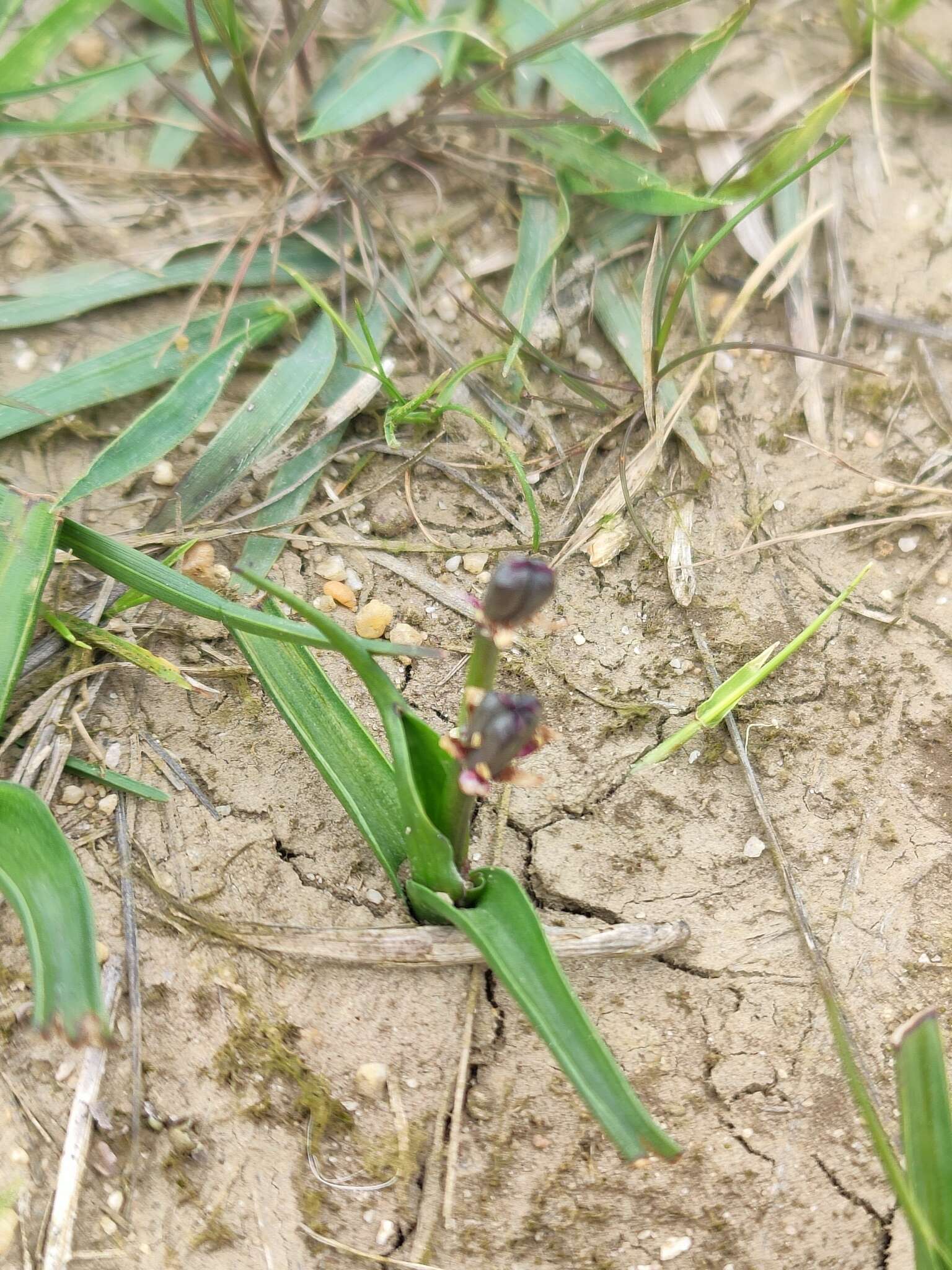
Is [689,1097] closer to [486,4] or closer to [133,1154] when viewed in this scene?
[133,1154]

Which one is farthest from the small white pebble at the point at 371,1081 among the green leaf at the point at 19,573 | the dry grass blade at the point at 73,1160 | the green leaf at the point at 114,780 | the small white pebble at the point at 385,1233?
the green leaf at the point at 19,573

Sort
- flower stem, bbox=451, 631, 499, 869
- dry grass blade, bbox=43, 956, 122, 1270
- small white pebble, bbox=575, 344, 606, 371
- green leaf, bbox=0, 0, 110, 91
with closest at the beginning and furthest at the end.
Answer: flower stem, bbox=451, 631, 499, 869 → dry grass blade, bbox=43, 956, 122, 1270 → green leaf, bbox=0, 0, 110, 91 → small white pebble, bbox=575, 344, 606, 371

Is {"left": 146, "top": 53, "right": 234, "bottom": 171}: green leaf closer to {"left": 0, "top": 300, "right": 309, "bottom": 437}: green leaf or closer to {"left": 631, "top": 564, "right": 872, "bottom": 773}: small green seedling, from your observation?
{"left": 0, "top": 300, "right": 309, "bottom": 437}: green leaf

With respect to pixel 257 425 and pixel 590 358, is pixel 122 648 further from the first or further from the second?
pixel 590 358

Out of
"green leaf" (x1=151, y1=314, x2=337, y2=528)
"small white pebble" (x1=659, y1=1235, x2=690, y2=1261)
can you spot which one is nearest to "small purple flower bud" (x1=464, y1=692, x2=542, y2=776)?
"small white pebble" (x1=659, y1=1235, x2=690, y2=1261)

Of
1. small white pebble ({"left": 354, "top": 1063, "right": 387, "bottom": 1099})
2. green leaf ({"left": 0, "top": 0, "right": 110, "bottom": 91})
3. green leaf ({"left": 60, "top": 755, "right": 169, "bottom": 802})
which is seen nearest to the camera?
small white pebble ({"left": 354, "top": 1063, "right": 387, "bottom": 1099})

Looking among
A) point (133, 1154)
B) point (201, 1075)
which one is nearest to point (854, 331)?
point (201, 1075)

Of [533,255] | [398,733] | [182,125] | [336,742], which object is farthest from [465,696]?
[182,125]
